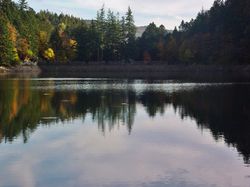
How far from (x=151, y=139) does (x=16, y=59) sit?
8013cm

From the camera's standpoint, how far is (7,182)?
48.0 ft

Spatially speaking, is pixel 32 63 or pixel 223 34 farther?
pixel 32 63

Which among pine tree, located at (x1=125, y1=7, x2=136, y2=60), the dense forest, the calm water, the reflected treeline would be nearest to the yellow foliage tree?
the dense forest

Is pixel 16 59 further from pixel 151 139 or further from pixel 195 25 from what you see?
pixel 151 139

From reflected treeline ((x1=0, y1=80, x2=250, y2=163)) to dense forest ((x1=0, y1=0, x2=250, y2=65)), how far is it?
50.9 m

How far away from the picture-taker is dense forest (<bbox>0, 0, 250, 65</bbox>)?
313 feet

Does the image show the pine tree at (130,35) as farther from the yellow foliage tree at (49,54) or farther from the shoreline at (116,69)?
the yellow foliage tree at (49,54)

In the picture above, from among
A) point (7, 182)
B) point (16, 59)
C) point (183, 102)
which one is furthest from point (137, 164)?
point (16, 59)

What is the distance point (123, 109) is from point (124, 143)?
1228 cm

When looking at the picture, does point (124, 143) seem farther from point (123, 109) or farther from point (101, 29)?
point (101, 29)

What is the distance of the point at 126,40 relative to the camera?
395 feet

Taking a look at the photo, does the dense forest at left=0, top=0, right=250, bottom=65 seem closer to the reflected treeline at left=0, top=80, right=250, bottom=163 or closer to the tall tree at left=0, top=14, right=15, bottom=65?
the tall tree at left=0, top=14, right=15, bottom=65

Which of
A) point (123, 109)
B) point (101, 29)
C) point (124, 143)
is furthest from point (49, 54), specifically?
point (124, 143)

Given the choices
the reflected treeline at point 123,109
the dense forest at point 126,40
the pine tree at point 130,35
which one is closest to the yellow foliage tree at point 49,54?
the dense forest at point 126,40
